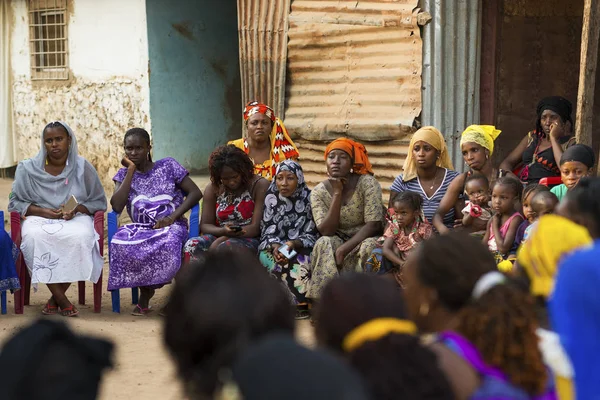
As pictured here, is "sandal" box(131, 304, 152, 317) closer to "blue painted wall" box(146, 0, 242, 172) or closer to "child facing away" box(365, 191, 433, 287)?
"child facing away" box(365, 191, 433, 287)

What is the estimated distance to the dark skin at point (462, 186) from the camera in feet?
19.9

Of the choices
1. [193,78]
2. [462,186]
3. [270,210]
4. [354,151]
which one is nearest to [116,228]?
[270,210]

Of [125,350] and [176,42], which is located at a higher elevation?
[176,42]

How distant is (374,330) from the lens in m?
2.13

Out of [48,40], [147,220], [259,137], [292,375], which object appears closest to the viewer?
[292,375]

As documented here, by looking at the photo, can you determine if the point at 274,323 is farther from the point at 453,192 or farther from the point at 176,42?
the point at 176,42

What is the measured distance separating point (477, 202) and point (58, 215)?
10.3ft

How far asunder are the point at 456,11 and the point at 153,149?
4.71 m

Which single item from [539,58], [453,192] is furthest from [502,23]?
[453,192]

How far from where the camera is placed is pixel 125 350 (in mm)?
5523

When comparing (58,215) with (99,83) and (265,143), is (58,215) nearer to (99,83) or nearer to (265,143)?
(265,143)

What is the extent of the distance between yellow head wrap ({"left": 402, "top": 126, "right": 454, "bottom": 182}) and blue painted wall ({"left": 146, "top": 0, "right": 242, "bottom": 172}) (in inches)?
200

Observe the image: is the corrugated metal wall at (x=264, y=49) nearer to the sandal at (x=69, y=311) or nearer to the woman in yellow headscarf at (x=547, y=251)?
the sandal at (x=69, y=311)

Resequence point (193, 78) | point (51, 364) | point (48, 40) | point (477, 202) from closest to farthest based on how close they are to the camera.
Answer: point (51, 364)
point (477, 202)
point (193, 78)
point (48, 40)
